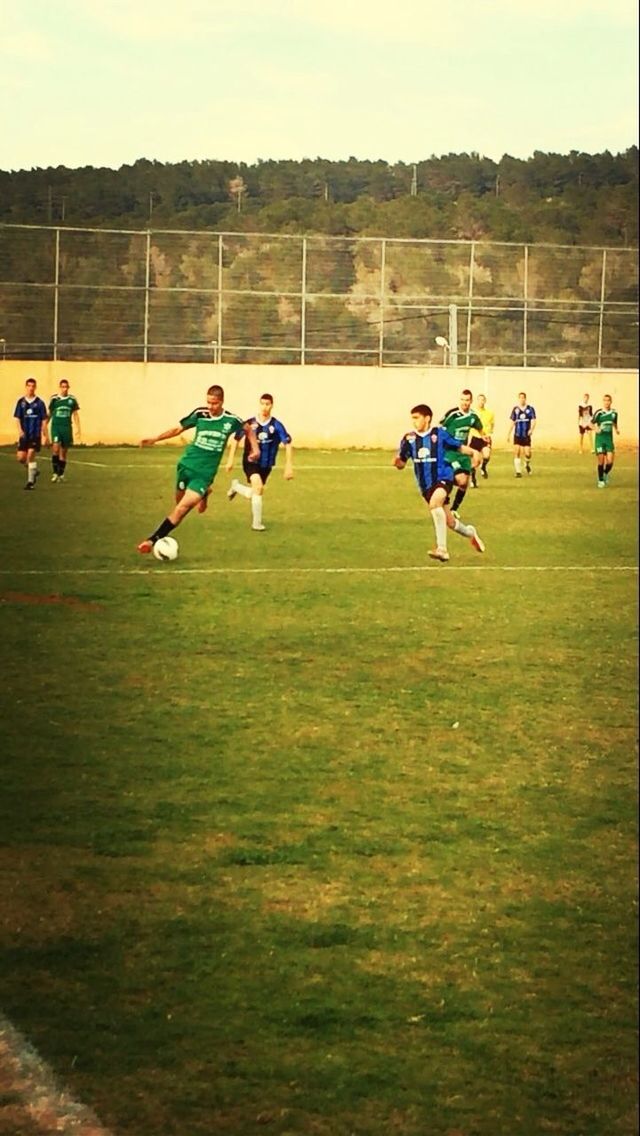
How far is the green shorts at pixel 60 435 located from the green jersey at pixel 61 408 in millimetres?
85

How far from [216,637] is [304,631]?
61cm

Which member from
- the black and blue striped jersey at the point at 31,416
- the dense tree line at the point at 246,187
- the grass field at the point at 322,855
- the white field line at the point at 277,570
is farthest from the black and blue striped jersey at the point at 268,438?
the dense tree line at the point at 246,187

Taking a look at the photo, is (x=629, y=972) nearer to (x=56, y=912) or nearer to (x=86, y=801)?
(x=56, y=912)

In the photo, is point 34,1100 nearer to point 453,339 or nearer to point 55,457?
point 55,457

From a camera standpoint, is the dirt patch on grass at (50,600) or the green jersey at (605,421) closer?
the dirt patch on grass at (50,600)

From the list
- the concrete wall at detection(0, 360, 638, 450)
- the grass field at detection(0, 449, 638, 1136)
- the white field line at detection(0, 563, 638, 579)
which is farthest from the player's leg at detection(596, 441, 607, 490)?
the grass field at detection(0, 449, 638, 1136)

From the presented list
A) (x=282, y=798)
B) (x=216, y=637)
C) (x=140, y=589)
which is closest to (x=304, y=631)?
(x=216, y=637)

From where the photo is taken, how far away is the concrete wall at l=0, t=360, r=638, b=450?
116 ft

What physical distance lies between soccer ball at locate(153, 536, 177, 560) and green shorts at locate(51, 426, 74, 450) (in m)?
8.38

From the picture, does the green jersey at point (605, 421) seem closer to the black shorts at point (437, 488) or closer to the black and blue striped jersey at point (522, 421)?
the black and blue striped jersey at point (522, 421)

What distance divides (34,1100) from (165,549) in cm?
1125

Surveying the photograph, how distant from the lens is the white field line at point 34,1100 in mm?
3416

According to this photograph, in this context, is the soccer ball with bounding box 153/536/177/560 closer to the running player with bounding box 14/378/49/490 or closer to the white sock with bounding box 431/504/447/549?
the white sock with bounding box 431/504/447/549

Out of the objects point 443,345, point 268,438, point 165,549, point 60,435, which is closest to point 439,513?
point 165,549
